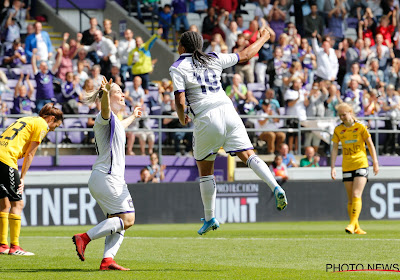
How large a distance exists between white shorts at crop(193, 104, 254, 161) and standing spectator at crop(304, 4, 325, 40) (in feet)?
55.7

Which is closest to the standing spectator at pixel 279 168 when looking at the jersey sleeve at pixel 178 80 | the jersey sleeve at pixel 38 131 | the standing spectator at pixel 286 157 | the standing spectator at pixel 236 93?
the standing spectator at pixel 286 157

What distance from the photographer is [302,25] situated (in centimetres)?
2642

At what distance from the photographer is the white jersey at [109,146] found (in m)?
8.65

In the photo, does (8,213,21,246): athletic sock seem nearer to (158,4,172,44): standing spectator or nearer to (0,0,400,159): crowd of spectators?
(0,0,400,159): crowd of spectators

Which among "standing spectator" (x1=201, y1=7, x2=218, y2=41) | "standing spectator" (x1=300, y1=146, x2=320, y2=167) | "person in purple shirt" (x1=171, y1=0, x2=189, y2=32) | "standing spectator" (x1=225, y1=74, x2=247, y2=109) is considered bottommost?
"standing spectator" (x1=300, y1=146, x2=320, y2=167)

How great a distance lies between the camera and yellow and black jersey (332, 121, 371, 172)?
14.4m

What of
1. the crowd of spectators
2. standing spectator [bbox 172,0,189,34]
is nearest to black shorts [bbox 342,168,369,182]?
the crowd of spectators

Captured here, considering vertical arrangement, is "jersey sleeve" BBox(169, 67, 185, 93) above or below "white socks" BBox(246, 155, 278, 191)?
above

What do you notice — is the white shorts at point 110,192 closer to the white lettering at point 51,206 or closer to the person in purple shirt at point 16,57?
the white lettering at point 51,206

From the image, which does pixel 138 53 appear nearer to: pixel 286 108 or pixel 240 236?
pixel 286 108

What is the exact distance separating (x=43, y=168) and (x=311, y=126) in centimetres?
711

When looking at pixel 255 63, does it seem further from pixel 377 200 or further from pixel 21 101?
pixel 21 101

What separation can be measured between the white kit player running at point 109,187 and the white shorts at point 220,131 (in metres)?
0.95

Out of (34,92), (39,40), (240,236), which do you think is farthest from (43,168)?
(240,236)
